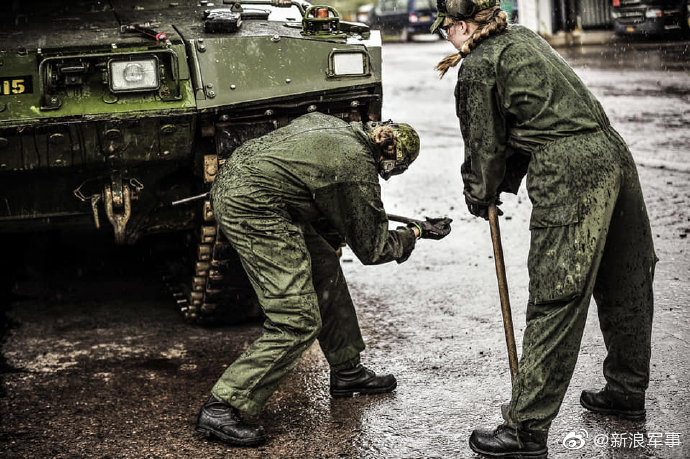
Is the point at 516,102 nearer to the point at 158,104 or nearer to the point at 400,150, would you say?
the point at 400,150

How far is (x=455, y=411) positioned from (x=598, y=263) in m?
1.04

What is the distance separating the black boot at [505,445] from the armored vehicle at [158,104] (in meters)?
1.89

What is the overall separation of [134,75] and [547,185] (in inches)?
85.1

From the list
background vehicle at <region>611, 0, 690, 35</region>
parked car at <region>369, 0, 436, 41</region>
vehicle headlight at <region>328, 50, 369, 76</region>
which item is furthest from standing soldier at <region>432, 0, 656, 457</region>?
parked car at <region>369, 0, 436, 41</region>

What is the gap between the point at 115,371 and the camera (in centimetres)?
545

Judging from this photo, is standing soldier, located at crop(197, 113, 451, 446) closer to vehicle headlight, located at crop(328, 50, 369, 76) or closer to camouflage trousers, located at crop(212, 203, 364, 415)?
camouflage trousers, located at crop(212, 203, 364, 415)

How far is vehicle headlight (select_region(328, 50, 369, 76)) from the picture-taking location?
5.43 m

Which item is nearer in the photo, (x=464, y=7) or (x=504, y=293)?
(x=464, y=7)

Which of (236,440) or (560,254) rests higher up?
(560,254)

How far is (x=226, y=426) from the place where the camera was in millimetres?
4477

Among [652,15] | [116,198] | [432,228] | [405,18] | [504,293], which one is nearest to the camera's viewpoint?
[504,293]

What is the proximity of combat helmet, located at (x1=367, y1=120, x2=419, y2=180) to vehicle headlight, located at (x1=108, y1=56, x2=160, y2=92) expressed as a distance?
121cm

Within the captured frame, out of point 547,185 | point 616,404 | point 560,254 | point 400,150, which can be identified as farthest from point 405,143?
point 616,404

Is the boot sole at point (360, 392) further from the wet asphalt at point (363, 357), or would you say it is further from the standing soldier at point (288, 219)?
the standing soldier at point (288, 219)
